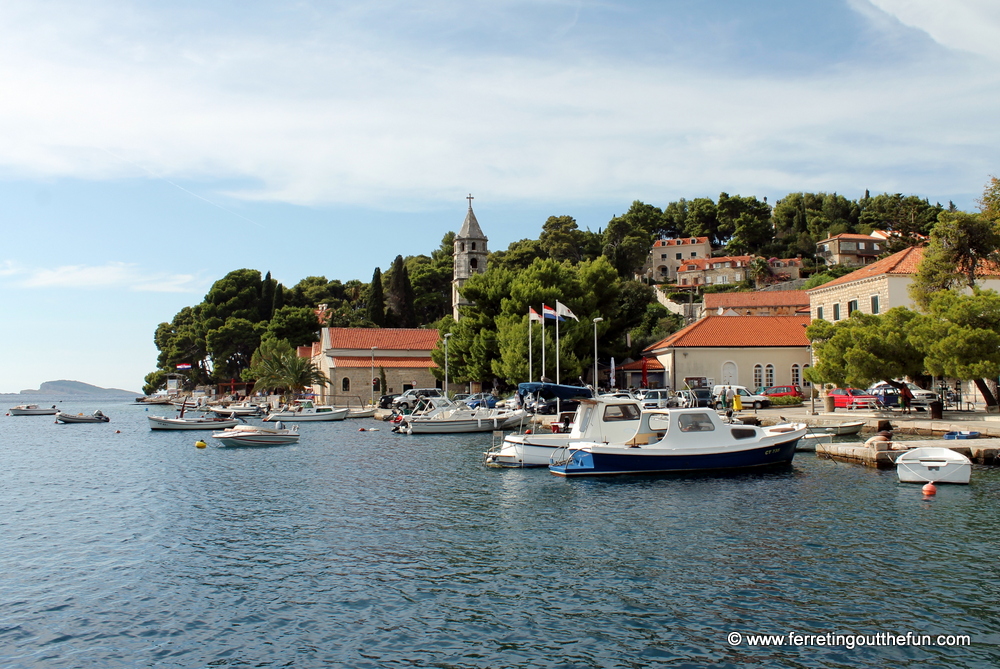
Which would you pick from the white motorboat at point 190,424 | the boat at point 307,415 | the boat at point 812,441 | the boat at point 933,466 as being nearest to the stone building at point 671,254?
the boat at point 307,415

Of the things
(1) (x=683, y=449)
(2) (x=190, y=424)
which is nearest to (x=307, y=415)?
(2) (x=190, y=424)

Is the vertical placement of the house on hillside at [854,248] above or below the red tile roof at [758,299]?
above

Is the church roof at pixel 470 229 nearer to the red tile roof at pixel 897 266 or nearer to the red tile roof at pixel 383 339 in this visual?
the red tile roof at pixel 383 339

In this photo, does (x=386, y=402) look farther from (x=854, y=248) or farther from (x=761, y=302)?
(x=854, y=248)

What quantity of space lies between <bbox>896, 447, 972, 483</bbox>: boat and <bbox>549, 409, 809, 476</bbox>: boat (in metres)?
4.07

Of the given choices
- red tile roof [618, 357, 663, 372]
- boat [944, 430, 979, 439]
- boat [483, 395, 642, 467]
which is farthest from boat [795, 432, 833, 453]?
red tile roof [618, 357, 663, 372]

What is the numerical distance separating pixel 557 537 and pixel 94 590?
881 cm

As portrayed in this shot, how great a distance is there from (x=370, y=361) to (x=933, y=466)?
59.7 meters

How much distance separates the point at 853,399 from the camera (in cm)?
4109

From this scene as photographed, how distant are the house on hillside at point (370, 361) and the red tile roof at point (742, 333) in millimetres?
25611

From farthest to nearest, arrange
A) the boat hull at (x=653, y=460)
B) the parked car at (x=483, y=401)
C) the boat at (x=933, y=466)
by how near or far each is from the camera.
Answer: the parked car at (x=483, y=401) → the boat hull at (x=653, y=460) → the boat at (x=933, y=466)

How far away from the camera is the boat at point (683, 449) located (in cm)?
2403

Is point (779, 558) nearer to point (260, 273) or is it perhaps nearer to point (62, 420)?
point (62, 420)

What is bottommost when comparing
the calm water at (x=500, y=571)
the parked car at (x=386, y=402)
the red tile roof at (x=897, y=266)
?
the calm water at (x=500, y=571)
